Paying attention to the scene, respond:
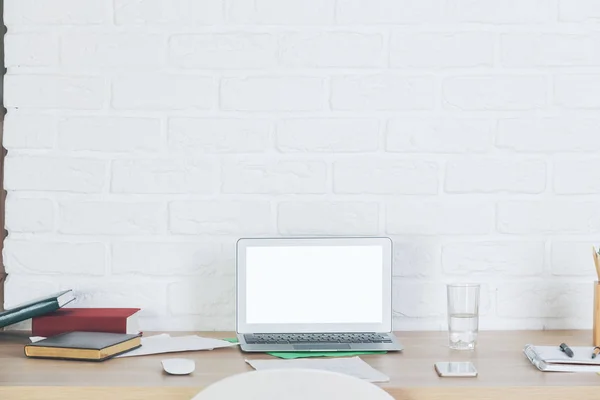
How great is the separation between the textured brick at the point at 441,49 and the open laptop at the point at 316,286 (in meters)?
0.39

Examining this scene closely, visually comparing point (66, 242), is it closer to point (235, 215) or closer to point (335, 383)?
point (235, 215)

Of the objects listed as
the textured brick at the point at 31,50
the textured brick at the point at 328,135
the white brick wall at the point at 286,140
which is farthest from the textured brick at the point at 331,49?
the textured brick at the point at 31,50

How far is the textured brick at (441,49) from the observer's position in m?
1.58

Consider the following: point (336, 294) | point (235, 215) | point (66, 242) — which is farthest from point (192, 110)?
point (336, 294)

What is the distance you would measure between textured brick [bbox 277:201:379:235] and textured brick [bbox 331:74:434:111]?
0.21 metres

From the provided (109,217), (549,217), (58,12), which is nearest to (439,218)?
(549,217)

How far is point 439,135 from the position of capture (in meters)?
1.59

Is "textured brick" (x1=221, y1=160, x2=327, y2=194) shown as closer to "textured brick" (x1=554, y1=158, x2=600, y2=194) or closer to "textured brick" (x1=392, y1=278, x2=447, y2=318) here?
"textured brick" (x1=392, y1=278, x2=447, y2=318)

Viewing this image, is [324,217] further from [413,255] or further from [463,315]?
[463,315]

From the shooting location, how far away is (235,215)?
1586 millimetres

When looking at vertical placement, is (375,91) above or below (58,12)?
below

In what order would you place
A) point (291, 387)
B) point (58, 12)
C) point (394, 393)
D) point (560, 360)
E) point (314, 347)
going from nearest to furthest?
point (291, 387) → point (394, 393) → point (560, 360) → point (314, 347) → point (58, 12)

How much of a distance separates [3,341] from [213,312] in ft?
1.35

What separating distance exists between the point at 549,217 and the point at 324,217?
472 mm
